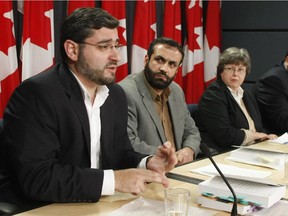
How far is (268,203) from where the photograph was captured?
1.39m

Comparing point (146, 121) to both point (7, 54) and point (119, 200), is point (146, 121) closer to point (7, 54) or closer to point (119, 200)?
point (7, 54)

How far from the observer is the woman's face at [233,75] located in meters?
3.35

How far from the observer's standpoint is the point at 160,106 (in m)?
2.87

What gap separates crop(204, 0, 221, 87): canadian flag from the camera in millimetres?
4574

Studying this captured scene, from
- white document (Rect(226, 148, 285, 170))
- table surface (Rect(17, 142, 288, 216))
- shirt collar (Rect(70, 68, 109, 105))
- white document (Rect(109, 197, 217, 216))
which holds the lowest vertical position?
white document (Rect(226, 148, 285, 170))

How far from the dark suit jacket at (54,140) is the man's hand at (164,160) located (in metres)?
0.11

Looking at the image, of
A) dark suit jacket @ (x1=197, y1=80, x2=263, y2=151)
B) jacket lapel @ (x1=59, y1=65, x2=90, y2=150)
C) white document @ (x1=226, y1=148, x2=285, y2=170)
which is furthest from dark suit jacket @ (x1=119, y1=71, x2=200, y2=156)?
jacket lapel @ (x1=59, y1=65, x2=90, y2=150)

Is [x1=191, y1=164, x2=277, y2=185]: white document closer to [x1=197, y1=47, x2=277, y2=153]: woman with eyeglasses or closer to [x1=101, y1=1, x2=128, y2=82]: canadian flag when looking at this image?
[x1=197, y1=47, x2=277, y2=153]: woman with eyeglasses

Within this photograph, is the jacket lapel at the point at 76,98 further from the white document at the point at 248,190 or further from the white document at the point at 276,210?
the white document at the point at 276,210

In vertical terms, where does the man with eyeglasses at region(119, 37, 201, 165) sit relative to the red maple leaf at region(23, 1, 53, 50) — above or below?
below

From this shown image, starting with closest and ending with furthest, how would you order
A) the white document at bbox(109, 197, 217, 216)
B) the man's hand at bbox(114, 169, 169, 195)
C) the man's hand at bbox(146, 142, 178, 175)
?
the white document at bbox(109, 197, 217, 216), the man's hand at bbox(114, 169, 169, 195), the man's hand at bbox(146, 142, 178, 175)

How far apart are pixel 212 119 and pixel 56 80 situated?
1736 mm

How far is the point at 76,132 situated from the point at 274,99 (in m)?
2.54

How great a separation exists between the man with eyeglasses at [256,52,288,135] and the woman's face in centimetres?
58
